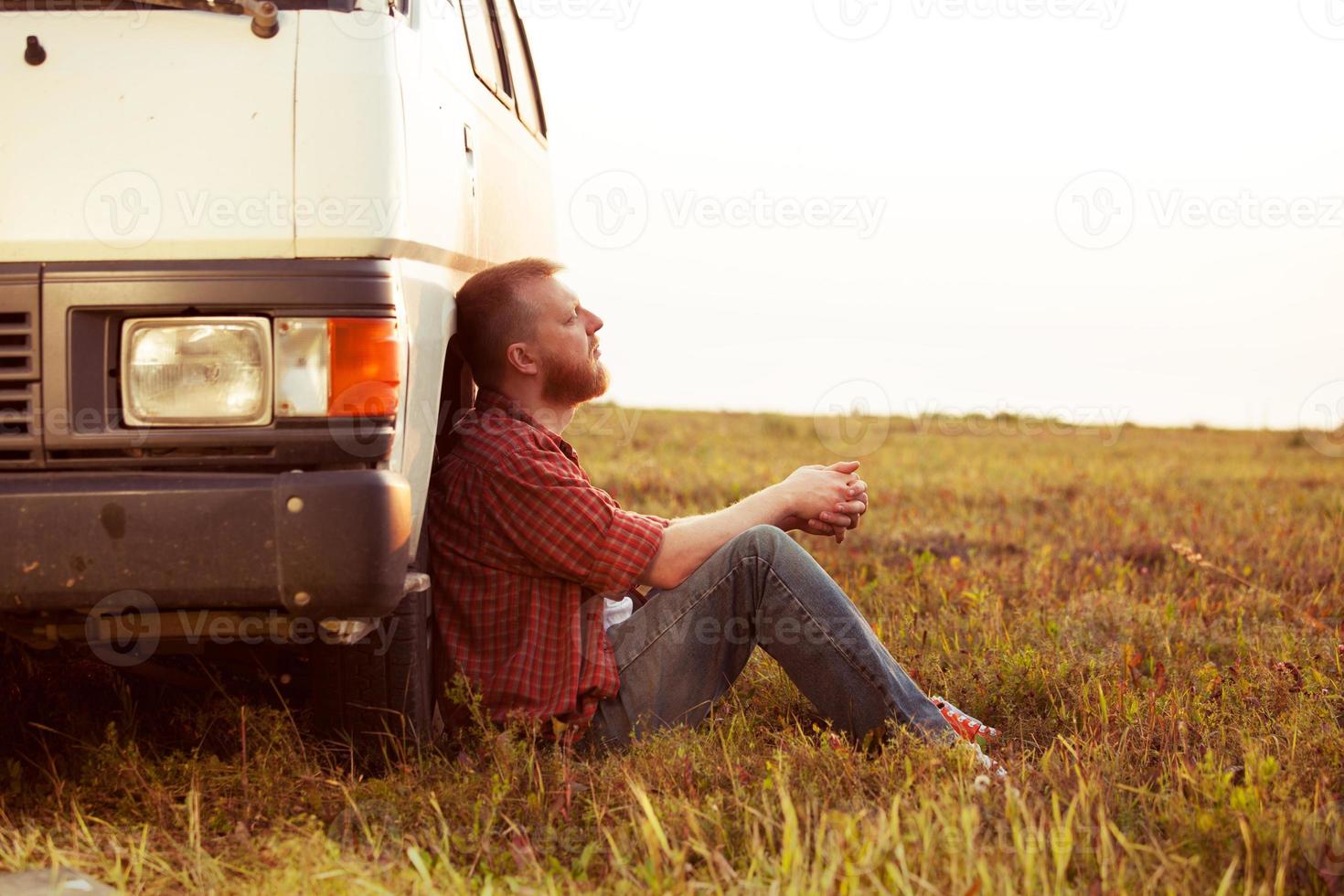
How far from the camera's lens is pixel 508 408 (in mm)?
2998

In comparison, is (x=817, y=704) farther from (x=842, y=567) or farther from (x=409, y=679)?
(x=842, y=567)

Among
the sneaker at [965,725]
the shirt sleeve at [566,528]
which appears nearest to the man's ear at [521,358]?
the shirt sleeve at [566,528]

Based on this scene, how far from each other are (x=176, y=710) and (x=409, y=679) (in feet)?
2.75

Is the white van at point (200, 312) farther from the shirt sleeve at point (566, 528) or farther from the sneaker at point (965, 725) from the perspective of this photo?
the sneaker at point (965, 725)

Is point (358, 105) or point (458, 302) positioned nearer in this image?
point (358, 105)

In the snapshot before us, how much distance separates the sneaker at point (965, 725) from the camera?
304cm

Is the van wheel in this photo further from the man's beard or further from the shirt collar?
the man's beard

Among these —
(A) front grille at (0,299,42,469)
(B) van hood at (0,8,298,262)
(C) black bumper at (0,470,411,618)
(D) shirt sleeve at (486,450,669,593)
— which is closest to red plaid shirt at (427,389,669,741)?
(D) shirt sleeve at (486,450,669,593)

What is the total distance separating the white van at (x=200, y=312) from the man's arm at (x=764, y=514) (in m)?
0.81

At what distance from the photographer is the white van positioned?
7.16ft

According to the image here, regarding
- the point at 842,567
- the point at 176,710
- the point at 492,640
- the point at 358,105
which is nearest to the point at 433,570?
the point at 492,640

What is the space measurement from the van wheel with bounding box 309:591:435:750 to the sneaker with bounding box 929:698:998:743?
1.27m

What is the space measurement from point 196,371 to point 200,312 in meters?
0.11

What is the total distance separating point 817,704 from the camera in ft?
9.92
